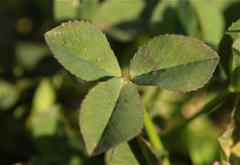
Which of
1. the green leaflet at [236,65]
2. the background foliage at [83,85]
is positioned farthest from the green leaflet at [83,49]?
the green leaflet at [236,65]

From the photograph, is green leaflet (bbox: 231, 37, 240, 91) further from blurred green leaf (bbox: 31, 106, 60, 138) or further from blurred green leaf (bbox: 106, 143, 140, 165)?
blurred green leaf (bbox: 31, 106, 60, 138)

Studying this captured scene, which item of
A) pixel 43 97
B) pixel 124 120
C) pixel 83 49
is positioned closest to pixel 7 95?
pixel 43 97

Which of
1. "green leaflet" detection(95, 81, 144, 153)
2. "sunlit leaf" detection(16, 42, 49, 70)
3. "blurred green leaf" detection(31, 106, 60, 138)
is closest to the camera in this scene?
"green leaflet" detection(95, 81, 144, 153)

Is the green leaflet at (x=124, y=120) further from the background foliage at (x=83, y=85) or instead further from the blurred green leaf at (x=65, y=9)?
the blurred green leaf at (x=65, y=9)

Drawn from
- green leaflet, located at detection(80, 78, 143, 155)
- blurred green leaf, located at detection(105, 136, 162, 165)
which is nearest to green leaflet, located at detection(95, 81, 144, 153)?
green leaflet, located at detection(80, 78, 143, 155)

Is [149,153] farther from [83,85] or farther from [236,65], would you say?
[83,85]

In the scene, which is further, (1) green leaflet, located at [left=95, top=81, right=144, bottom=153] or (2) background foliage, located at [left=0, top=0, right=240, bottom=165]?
(2) background foliage, located at [left=0, top=0, right=240, bottom=165]

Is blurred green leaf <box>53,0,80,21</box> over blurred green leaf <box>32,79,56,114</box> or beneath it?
over

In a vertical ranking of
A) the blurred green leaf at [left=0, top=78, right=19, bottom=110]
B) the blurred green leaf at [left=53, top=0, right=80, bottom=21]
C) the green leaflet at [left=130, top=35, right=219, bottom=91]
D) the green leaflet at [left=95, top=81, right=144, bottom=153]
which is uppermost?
the green leaflet at [left=130, top=35, right=219, bottom=91]
